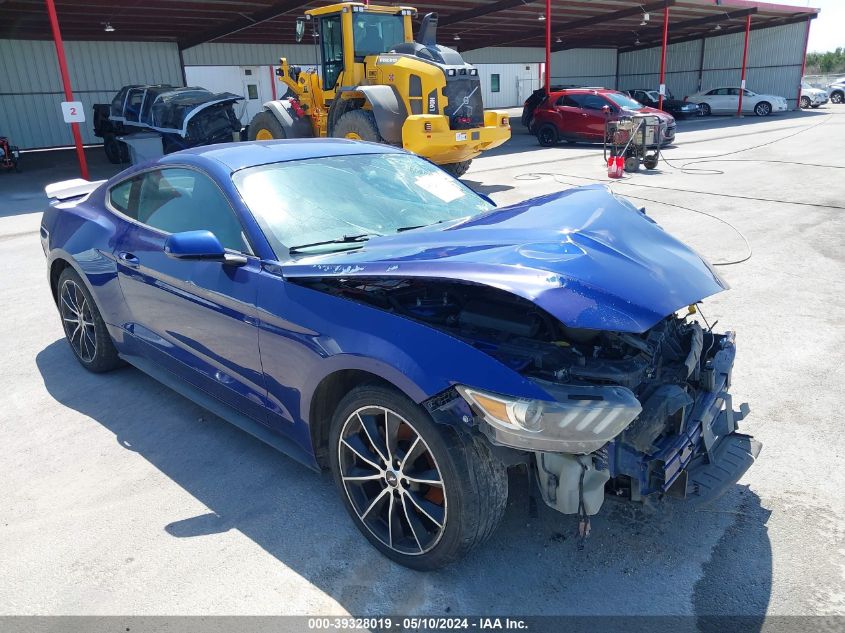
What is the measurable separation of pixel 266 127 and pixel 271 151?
1029 cm

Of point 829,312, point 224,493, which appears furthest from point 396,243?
point 829,312

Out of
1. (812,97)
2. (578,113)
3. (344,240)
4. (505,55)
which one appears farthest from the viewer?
(505,55)

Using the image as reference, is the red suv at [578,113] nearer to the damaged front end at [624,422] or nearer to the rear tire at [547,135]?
the rear tire at [547,135]

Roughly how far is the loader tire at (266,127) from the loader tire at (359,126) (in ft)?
5.08

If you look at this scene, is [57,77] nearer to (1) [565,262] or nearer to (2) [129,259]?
(2) [129,259]

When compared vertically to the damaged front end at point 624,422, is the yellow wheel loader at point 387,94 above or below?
above

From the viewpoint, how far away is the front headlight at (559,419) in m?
2.15

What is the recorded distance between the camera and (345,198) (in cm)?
345

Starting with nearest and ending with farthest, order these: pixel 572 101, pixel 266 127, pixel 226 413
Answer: pixel 226 413, pixel 266 127, pixel 572 101

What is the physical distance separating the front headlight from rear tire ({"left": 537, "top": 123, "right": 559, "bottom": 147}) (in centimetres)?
1926

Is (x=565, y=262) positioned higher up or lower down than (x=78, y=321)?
higher up

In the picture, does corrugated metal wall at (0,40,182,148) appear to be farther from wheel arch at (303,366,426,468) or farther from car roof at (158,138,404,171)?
wheel arch at (303,366,426,468)

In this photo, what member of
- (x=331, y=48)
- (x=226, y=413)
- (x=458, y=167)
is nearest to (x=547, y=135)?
(x=458, y=167)

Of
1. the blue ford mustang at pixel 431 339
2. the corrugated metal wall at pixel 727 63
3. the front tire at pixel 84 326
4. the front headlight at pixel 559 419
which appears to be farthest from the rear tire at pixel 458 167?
the corrugated metal wall at pixel 727 63
